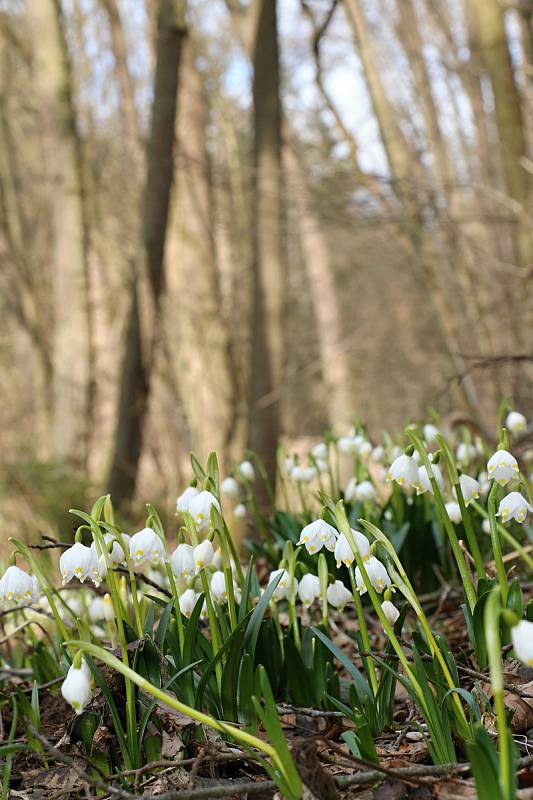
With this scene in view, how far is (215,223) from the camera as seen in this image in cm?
976

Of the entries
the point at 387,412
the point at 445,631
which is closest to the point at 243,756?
the point at 445,631

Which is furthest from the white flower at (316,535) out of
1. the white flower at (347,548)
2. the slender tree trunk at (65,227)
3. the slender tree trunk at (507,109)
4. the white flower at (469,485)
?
the slender tree trunk at (65,227)

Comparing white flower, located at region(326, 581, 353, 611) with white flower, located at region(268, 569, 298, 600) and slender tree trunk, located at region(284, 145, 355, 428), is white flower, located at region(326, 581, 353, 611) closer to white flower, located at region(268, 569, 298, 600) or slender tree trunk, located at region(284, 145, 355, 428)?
white flower, located at region(268, 569, 298, 600)

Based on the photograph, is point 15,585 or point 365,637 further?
point 15,585

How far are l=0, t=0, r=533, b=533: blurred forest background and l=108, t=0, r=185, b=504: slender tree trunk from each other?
0.05ft

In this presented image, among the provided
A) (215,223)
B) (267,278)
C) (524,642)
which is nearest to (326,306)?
(215,223)

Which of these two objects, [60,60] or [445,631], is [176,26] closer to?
[60,60]

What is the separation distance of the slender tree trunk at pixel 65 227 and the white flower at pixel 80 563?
7.16 meters

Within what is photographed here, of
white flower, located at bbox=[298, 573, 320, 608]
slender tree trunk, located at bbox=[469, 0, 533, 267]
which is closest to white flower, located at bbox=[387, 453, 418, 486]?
white flower, located at bbox=[298, 573, 320, 608]

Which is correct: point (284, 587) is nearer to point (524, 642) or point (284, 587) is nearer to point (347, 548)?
point (347, 548)

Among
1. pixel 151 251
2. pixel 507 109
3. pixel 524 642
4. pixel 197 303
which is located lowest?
pixel 524 642

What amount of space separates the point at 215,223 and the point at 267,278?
13.0 ft

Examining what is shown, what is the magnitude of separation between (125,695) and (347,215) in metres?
5.25

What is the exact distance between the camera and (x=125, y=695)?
70.1 inches
